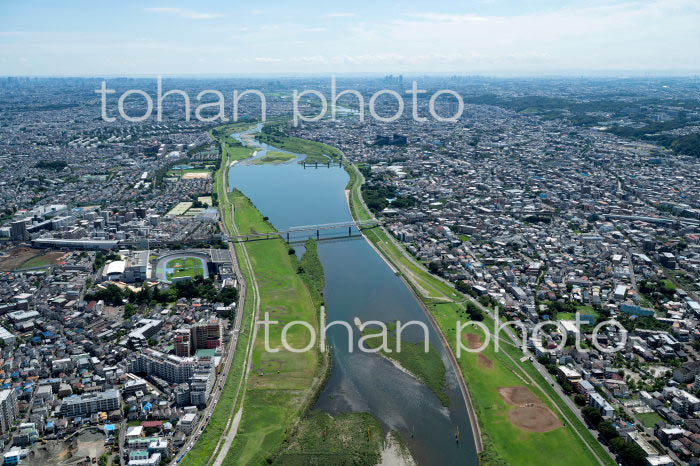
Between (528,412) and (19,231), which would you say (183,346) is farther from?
(19,231)

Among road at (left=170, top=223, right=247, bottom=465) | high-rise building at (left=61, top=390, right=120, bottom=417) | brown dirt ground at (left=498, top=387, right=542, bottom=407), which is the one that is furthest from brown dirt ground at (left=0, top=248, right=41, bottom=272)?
brown dirt ground at (left=498, top=387, right=542, bottom=407)

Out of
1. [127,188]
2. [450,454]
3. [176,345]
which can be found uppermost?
[127,188]

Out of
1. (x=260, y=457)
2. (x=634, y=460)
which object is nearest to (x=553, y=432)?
(x=634, y=460)

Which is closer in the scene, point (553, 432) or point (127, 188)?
point (553, 432)

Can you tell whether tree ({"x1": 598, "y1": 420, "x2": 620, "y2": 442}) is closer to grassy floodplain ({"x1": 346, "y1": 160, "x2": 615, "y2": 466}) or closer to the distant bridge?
grassy floodplain ({"x1": 346, "y1": 160, "x2": 615, "y2": 466})

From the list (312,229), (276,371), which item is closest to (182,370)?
(276,371)

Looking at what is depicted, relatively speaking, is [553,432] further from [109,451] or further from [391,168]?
[391,168]

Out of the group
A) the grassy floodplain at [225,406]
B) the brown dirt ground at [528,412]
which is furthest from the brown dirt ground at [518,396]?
the grassy floodplain at [225,406]
